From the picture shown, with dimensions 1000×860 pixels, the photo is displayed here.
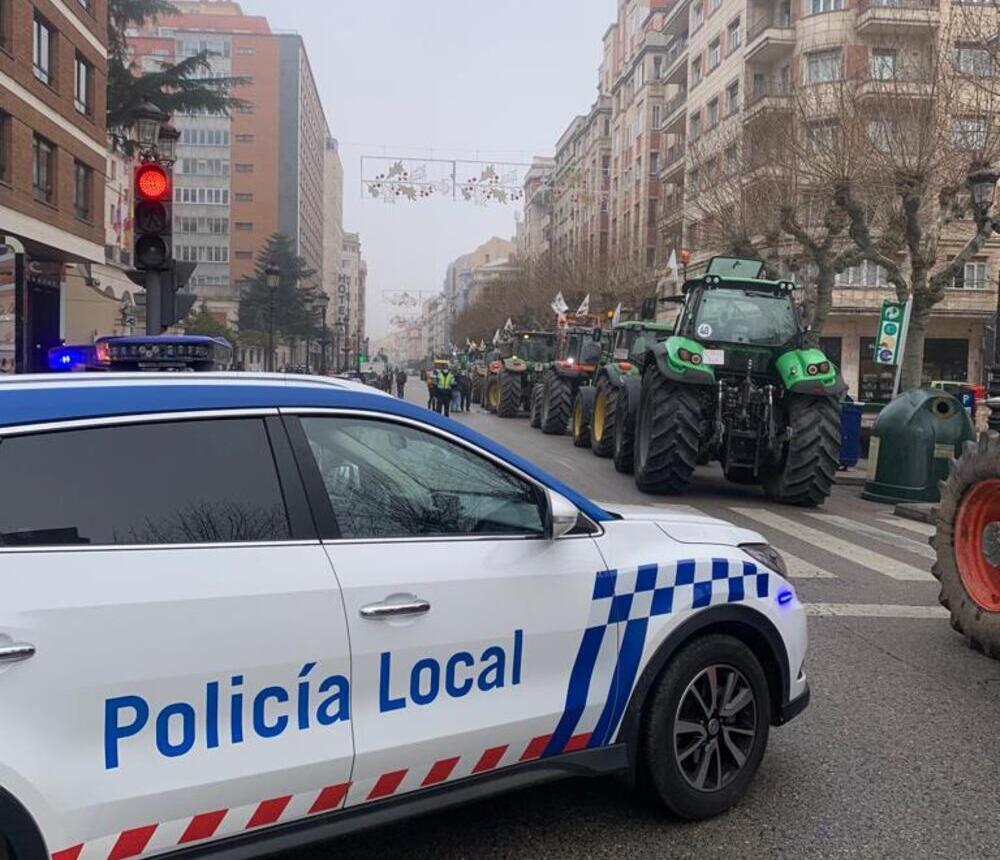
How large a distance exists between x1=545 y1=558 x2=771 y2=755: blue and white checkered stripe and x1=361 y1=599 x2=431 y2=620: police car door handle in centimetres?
65

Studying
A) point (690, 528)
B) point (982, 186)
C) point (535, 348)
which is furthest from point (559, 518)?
point (535, 348)

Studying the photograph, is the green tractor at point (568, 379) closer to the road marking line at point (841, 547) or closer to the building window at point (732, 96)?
the road marking line at point (841, 547)

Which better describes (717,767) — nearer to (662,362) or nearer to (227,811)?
(227,811)

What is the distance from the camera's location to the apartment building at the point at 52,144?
863 inches

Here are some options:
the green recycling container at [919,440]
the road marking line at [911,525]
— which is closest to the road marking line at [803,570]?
the road marking line at [911,525]

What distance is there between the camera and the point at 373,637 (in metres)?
2.66

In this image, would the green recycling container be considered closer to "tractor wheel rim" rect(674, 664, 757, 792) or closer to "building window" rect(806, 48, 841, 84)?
"tractor wheel rim" rect(674, 664, 757, 792)

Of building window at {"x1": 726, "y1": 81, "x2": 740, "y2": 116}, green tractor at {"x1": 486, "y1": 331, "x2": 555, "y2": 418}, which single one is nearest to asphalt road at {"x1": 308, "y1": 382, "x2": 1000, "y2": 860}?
green tractor at {"x1": 486, "y1": 331, "x2": 555, "y2": 418}

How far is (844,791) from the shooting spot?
3.69 metres

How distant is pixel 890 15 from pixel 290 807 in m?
35.2

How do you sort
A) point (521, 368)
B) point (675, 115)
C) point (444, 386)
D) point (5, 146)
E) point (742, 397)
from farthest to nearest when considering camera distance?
point (675, 115)
point (521, 368)
point (444, 386)
point (5, 146)
point (742, 397)

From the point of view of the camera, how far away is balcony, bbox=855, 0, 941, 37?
26.2 metres

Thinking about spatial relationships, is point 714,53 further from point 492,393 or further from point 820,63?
point 492,393

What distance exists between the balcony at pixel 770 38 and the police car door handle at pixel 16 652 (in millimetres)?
41680
